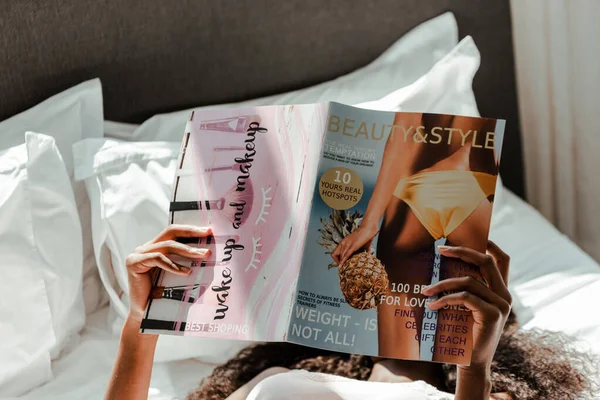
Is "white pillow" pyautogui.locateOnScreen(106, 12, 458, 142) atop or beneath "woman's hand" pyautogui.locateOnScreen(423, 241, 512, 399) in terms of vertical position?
atop

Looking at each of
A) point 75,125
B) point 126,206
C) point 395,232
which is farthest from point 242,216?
point 75,125

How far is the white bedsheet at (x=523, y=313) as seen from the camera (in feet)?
3.32

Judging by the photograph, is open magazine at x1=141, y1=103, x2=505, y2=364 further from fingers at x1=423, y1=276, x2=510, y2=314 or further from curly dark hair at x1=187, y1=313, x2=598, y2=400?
curly dark hair at x1=187, y1=313, x2=598, y2=400

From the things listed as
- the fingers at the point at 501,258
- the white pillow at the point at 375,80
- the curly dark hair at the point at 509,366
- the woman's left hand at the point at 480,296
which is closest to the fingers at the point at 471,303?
the woman's left hand at the point at 480,296

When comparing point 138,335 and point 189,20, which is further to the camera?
point 189,20

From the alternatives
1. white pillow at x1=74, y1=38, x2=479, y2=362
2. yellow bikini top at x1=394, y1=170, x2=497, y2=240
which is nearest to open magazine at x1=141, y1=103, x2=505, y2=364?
yellow bikini top at x1=394, y1=170, x2=497, y2=240

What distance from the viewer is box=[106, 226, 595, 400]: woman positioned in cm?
77

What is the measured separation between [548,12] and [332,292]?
99 cm

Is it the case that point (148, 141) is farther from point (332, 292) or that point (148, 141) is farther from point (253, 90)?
point (332, 292)

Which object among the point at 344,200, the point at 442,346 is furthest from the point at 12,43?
the point at 442,346

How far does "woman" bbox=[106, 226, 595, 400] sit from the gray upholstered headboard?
493 millimetres

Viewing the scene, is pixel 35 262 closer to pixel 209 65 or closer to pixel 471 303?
pixel 209 65

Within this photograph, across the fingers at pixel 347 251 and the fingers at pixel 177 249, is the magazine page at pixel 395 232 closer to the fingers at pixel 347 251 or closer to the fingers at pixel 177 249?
the fingers at pixel 347 251

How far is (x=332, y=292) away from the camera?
0.78 meters
